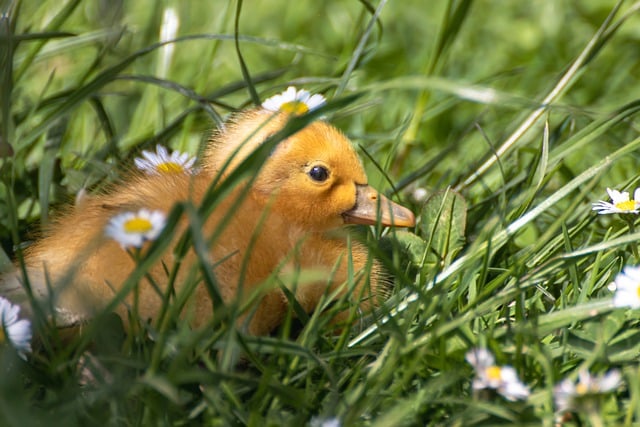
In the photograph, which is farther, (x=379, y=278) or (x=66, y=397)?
(x=379, y=278)

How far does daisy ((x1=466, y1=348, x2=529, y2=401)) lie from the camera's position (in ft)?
5.36

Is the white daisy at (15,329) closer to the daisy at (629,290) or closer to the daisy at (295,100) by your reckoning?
the daisy at (295,100)

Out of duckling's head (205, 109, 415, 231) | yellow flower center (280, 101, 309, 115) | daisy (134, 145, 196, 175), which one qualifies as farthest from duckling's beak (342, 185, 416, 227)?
daisy (134, 145, 196, 175)

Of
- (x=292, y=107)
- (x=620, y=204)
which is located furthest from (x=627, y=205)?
(x=292, y=107)

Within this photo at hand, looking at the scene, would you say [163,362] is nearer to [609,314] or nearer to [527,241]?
[609,314]

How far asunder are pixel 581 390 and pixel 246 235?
77 cm

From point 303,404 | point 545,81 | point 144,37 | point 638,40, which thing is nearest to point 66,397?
point 303,404

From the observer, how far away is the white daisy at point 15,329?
1.74 m

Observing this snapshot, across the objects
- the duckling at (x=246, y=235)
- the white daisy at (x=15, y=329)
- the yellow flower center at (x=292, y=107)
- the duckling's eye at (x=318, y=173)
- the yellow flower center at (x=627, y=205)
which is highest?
the yellow flower center at (x=292, y=107)

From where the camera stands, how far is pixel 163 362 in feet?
5.83

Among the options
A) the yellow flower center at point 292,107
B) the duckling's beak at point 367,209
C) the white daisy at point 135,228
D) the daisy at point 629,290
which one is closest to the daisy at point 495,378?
the daisy at point 629,290

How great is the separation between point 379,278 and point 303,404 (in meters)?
0.69

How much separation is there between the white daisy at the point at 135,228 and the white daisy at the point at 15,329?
241mm

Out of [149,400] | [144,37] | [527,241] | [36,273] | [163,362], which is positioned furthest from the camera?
[144,37]
